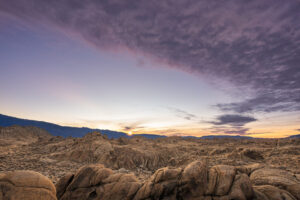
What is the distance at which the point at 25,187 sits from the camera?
27.2 feet

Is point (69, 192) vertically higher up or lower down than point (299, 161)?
lower down

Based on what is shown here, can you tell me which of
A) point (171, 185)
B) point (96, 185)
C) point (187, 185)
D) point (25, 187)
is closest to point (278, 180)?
point (187, 185)

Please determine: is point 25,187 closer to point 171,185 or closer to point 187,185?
point 171,185

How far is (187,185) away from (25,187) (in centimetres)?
919

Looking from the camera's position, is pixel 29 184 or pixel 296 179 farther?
pixel 296 179

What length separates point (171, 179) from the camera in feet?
37.6

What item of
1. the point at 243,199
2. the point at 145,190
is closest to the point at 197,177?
the point at 243,199

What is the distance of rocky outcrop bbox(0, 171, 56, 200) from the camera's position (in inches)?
312

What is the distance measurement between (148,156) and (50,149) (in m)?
26.5

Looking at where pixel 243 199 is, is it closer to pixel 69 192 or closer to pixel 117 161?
pixel 69 192

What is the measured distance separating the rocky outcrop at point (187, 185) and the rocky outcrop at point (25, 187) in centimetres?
344

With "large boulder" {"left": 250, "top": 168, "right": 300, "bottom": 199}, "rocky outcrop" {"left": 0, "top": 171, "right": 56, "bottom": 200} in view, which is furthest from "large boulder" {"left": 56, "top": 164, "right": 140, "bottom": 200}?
"large boulder" {"left": 250, "top": 168, "right": 300, "bottom": 199}

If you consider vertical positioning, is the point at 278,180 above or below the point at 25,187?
above

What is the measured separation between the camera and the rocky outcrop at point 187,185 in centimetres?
1032
